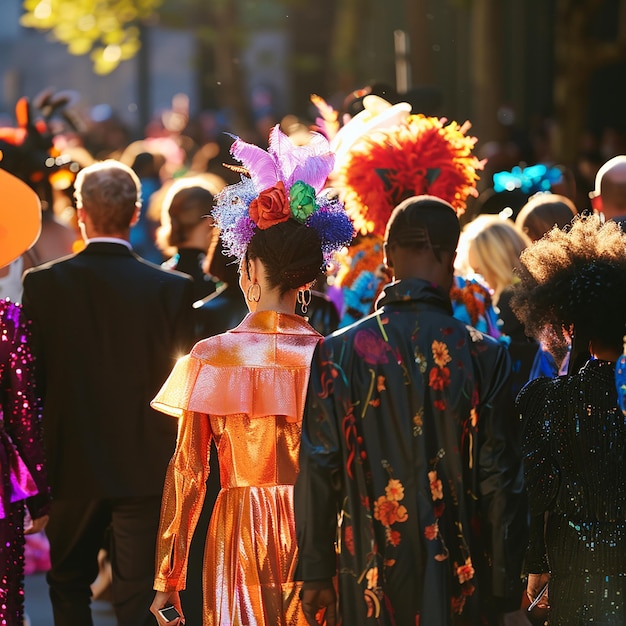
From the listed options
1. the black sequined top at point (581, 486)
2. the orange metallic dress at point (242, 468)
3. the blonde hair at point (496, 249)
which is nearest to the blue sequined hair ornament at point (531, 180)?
the blonde hair at point (496, 249)

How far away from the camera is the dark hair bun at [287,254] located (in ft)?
15.3

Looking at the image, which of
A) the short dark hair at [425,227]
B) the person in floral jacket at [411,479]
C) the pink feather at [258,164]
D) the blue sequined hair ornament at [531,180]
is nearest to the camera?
the person in floral jacket at [411,479]

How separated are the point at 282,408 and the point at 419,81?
10.7 metres

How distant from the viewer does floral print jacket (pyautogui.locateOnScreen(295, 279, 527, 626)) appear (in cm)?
406

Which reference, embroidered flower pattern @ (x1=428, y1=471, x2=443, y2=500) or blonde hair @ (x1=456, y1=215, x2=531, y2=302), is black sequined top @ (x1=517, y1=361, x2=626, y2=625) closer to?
embroidered flower pattern @ (x1=428, y1=471, x2=443, y2=500)

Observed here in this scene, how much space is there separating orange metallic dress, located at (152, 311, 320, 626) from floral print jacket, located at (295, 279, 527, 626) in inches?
17.3

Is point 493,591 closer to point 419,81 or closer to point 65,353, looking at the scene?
point 65,353

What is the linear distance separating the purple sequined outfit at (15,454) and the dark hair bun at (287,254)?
1304 mm

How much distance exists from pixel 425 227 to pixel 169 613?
1462 millimetres

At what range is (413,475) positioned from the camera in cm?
409

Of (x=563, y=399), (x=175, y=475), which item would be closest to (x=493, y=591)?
(x=563, y=399)

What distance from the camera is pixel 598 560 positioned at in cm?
447

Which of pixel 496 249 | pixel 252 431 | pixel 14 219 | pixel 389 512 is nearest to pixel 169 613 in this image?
pixel 252 431

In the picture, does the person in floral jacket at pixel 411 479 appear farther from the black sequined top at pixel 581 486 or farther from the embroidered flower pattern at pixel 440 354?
the black sequined top at pixel 581 486
